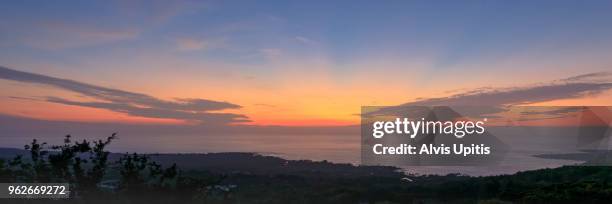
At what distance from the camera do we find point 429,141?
17203 mm

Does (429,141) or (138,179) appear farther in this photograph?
(429,141)

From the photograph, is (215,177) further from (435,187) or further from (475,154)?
(435,187)

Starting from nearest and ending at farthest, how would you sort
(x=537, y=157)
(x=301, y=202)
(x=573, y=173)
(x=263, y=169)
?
(x=301, y=202)
(x=573, y=173)
(x=263, y=169)
(x=537, y=157)

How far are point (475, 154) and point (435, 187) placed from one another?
603 centimetres

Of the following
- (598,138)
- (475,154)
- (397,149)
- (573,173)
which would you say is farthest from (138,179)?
(598,138)

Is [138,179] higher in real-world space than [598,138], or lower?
lower

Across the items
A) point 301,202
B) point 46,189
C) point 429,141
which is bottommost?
point 301,202

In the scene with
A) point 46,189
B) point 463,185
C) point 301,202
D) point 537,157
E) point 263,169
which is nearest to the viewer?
point 46,189

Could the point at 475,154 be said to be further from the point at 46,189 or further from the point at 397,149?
the point at 46,189

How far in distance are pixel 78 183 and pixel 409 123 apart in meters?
12.3

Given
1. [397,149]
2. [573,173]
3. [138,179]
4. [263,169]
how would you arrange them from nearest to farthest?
[138,179], [397,149], [573,173], [263,169]

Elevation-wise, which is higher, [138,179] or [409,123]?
[409,123]

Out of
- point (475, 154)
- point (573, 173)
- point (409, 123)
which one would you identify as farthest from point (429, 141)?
point (573, 173)

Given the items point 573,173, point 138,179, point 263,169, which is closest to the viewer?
point 138,179
